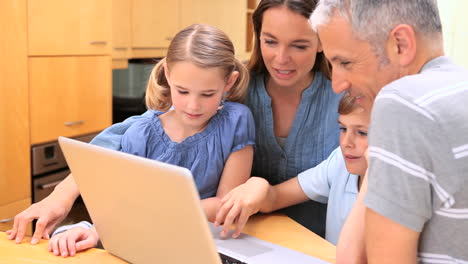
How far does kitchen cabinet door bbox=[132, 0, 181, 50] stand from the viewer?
10.8 ft

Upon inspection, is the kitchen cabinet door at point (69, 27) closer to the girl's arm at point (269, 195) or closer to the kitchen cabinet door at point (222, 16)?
the kitchen cabinet door at point (222, 16)

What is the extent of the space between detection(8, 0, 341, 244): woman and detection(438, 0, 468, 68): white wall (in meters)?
2.13

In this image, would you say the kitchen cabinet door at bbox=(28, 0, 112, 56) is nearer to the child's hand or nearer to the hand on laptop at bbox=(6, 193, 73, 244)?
the hand on laptop at bbox=(6, 193, 73, 244)

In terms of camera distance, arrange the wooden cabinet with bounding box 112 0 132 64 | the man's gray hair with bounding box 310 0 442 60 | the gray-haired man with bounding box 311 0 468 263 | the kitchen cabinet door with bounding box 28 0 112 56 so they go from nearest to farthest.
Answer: the gray-haired man with bounding box 311 0 468 263 < the man's gray hair with bounding box 310 0 442 60 < the kitchen cabinet door with bounding box 28 0 112 56 < the wooden cabinet with bounding box 112 0 132 64

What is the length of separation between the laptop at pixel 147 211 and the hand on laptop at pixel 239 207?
6 cm

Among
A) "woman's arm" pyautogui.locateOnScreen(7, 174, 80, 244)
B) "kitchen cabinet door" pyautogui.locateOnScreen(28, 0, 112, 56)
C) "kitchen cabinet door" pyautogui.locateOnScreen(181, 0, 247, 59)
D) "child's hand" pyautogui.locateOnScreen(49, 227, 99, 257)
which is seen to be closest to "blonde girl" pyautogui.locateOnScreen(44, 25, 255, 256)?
"woman's arm" pyautogui.locateOnScreen(7, 174, 80, 244)

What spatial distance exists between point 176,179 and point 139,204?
0.15 meters

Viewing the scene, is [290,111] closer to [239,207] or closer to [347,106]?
[347,106]

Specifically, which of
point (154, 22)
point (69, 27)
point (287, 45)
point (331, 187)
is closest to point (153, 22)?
point (154, 22)

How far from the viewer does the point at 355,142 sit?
52.4 inches

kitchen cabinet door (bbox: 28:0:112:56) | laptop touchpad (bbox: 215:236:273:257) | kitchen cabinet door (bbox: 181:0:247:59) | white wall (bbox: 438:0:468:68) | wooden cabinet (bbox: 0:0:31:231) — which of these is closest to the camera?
laptop touchpad (bbox: 215:236:273:257)

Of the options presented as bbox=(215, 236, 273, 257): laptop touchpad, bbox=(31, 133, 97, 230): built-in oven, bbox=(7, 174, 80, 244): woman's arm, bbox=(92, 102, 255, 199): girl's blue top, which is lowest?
bbox=(31, 133, 97, 230): built-in oven

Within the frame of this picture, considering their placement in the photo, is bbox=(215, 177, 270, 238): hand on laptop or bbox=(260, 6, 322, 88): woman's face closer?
bbox=(215, 177, 270, 238): hand on laptop

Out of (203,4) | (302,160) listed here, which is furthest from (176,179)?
(203,4)
